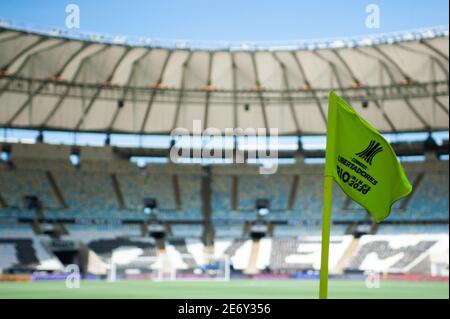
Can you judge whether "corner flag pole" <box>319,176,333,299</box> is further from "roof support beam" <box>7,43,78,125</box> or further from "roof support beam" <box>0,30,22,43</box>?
"roof support beam" <box>7,43,78,125</box>

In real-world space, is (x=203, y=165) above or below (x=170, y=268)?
above

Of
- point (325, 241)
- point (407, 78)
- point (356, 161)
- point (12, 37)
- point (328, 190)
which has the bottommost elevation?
point (325, 241)

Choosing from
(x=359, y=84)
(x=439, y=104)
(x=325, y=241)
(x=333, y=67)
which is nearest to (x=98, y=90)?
(x=333, y=67)

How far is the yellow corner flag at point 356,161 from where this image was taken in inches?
214

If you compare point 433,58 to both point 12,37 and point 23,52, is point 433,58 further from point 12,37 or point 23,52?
point 12,37

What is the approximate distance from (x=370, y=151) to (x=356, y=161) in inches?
7.7

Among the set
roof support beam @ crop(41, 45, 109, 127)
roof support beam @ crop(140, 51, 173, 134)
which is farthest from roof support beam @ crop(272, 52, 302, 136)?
roof support beam @ crop(41, 45, 109, 127)

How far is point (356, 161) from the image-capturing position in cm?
561

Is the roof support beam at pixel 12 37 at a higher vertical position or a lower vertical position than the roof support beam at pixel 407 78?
higher

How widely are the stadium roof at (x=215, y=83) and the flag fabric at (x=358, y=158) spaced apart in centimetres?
3771

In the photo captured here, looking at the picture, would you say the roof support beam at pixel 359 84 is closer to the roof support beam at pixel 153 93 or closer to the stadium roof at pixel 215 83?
the stadium roof at pixel 215 83

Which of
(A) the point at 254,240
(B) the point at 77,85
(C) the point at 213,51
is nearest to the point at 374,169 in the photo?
(C) the point at 213,51

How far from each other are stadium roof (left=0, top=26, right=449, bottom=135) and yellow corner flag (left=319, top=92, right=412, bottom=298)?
37.7 meters

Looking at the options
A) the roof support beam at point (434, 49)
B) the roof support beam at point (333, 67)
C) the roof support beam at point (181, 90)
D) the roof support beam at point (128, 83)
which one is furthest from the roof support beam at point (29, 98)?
the roof support beam at point (434, 49)
